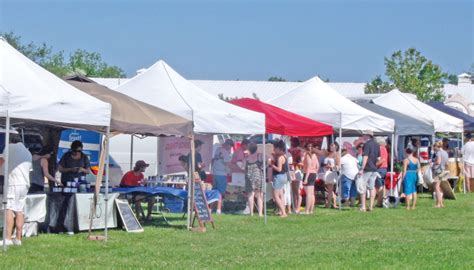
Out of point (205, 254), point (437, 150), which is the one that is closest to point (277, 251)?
point (205, 254)

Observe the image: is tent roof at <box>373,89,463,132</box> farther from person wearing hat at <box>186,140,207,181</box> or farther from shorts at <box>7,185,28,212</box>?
shorts at <box>7,185,28,212</box>

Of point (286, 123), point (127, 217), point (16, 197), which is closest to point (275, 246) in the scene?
point (127, 217)

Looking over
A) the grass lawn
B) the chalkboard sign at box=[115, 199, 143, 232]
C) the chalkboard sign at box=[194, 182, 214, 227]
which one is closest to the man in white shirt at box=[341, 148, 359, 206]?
the grass lawn

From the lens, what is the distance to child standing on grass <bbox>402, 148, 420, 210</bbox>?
79.4 feet

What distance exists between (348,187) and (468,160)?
7.73 metres

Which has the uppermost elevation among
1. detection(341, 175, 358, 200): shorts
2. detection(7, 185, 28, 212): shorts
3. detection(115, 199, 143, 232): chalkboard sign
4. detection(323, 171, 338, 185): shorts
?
detection(323, 171, 338, 185): shorts

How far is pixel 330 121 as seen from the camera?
80.7ft

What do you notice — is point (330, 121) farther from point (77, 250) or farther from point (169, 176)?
point (77, 250)

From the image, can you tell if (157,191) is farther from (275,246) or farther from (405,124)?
(405,124)

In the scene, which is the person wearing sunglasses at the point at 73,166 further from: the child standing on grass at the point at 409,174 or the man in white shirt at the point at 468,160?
the man in white shirt at the point at 468,160

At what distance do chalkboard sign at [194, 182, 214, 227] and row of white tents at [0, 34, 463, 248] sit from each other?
1225mm

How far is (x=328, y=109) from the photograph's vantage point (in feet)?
82.0

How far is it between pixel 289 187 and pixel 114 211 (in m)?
6.07

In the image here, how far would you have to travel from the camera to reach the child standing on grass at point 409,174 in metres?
24.2
